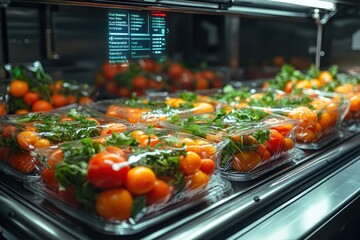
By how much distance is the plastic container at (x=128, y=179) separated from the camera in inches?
36.1

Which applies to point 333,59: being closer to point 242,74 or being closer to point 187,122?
point 242,74

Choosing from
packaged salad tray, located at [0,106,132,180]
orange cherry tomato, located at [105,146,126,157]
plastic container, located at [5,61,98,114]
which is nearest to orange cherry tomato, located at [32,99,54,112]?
plastic container, located at [5,61,98,114]

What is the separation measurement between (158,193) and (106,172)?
14 centimetres

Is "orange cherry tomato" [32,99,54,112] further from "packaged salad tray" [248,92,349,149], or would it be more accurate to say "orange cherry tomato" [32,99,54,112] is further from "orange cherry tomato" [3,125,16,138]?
"packaged salad tray" [248,92,349,149]

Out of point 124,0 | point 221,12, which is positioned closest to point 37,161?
point 124,0

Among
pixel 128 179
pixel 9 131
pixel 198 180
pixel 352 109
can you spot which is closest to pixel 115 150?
pixel 128 179

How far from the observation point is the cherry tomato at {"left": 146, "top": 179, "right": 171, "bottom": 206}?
3.15 ft

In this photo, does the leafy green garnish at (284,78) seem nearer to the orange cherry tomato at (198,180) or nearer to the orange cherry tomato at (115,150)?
the orange cherry tomato at (198,180)

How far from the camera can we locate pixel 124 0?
4.44 feet

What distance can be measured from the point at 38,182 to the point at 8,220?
6.4 inches

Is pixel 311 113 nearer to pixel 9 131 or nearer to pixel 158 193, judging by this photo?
pixel 158 193

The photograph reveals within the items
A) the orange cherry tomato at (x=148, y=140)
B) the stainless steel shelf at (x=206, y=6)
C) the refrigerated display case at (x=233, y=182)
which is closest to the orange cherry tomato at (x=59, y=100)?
the refrigerated display case at (x=233, y=182)

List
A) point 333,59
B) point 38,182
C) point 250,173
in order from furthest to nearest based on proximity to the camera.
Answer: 1. point 333,59
2. point 250,173
3. point 38,182

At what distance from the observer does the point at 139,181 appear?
3.02 feet
